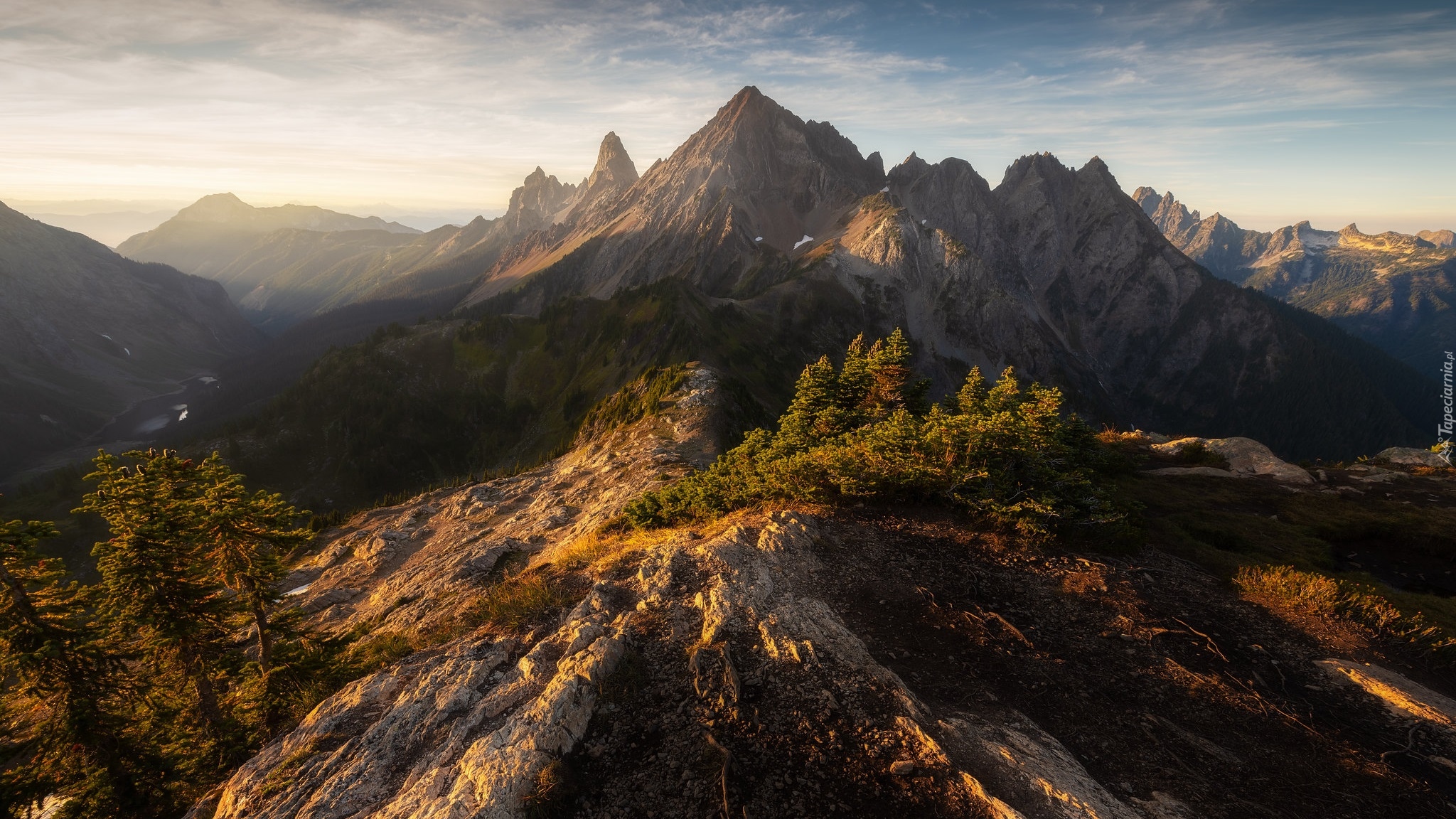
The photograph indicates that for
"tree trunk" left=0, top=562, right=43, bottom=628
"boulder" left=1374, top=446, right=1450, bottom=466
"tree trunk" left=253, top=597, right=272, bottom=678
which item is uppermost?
"tree trunk" left=0, top=562, right=43, bottom=628

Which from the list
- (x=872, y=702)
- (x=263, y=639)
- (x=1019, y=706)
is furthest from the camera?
(x=263, y=639)

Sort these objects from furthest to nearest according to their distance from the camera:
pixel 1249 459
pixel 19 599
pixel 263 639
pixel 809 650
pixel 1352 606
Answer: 1. pixel 1249 459
2. pixel 263 639
3. pixel 1352 606
4. pixel 19 599
5. pixel 809 650

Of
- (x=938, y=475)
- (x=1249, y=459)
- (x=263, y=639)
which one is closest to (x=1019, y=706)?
(x=938, y=475)

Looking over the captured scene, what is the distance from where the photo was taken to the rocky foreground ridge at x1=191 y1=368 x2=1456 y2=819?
30.7 ft

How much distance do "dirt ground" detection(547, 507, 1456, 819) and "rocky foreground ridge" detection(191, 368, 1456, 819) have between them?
2.0 inches

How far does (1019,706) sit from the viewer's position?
38.9 ft

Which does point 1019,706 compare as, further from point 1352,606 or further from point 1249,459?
point 1249,459

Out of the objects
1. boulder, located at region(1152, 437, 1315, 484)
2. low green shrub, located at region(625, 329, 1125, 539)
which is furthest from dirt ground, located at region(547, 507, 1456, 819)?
boulder, located at region(1152, 437, 1315, 484)

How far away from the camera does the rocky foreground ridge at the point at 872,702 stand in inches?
368

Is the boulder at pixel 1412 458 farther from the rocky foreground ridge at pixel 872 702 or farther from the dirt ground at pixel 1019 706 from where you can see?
the dirt ground at pixel 1019 706

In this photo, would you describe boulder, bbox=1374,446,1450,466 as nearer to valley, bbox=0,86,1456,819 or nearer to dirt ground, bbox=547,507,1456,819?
valley, bbox=0,86,1456,819

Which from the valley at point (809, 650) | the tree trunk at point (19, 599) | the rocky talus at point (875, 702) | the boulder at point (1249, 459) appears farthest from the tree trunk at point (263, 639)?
the boulder at point (1249, 459)

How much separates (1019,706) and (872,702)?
3807mm

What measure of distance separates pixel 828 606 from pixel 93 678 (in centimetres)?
2254
